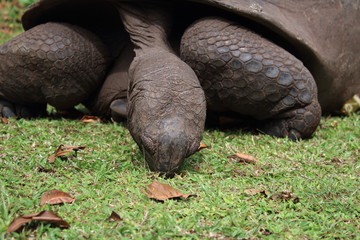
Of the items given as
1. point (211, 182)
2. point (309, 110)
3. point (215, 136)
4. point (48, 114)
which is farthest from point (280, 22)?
point (48, 114)

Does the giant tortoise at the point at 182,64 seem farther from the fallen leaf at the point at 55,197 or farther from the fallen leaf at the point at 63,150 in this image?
the fallen leaf at the point at 55,197

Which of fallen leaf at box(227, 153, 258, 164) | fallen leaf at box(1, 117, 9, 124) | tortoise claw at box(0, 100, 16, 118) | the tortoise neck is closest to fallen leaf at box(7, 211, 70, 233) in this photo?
fallen leaf at box(227, 153, 258, 164)

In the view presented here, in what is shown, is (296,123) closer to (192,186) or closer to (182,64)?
(182,64)

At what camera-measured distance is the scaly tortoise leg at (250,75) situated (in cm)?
308

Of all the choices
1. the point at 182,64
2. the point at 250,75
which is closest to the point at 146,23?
the point at 182,64

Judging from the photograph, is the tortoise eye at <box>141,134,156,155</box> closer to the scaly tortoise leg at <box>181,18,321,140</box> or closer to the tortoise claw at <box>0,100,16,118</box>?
the scaly tortoise leg at <box>181,18,321,140</box>

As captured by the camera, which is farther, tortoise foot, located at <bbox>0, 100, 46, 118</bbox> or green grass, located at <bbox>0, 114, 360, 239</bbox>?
tortoise foot, located at <bbox>0, 100, 46, 118</bbox>

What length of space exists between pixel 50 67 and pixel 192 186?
1.73 metres

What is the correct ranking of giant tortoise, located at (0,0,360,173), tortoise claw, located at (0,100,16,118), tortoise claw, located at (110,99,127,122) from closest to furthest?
giant tortoise, located at (0,0,360,173) → tortoise claw, located at (110,99,127,122) → tortoise claw, located at (0,100,16,118)

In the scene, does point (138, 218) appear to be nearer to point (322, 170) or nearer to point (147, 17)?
point (322, 170)

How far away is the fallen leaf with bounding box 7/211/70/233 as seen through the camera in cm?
172

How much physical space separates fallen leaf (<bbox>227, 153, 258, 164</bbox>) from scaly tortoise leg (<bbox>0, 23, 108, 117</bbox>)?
1.48 m

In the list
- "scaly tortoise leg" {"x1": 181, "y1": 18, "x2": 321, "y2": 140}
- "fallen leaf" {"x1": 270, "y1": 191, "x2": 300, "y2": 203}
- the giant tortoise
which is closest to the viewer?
"fallen leaf" {"x1": 270, "y1": 191, "x2": 300, "y2": 203}

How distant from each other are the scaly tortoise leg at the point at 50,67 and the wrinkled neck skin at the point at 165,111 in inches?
32.4
